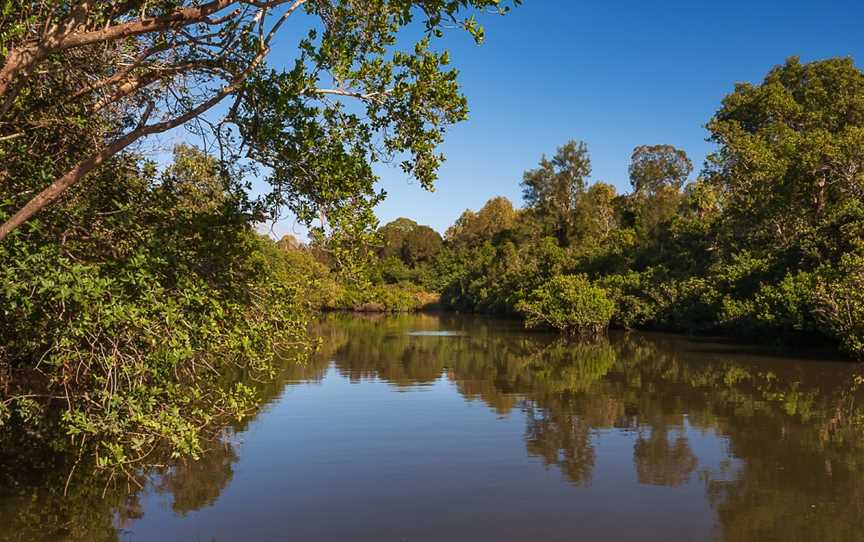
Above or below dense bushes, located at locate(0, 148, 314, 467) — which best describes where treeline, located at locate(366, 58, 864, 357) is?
above

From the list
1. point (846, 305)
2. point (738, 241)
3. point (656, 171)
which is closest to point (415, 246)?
point (656, 171)

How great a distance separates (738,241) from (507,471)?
27.0 m

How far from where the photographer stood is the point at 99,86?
22.0 ft

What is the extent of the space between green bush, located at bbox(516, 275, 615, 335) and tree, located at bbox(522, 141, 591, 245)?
77.3 ft

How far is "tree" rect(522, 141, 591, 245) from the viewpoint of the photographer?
57.8m

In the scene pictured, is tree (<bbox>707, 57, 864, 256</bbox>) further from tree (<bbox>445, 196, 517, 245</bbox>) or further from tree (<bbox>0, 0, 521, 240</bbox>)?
A: tree (<bbox>445, 196, 517, 245</bbox>)

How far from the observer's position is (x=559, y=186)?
60.0 meters

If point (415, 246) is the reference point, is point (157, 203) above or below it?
below

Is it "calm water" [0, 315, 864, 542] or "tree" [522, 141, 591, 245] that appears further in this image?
"tree" [522, 141, 591, 245]

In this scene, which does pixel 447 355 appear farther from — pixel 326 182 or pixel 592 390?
pixel 326 182

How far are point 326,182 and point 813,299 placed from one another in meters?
19.5

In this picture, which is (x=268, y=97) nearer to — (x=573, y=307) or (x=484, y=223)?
(x=573, y=307)

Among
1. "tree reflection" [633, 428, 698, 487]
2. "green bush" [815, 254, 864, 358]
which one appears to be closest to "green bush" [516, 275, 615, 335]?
"green bush" [815, 254, 864, 358]

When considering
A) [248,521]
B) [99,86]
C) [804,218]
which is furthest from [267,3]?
[804,218]
